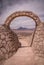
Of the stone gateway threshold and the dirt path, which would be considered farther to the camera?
the stone gateway threshold

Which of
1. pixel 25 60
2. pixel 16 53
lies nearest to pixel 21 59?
pixel 25 60

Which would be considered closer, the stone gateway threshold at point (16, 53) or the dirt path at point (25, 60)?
the dirt path at point (25, 60)

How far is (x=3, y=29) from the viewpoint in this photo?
9.34m

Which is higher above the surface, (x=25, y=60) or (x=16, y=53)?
(x=16, y=53)

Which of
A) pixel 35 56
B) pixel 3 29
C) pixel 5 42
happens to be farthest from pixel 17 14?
pixel 35 56

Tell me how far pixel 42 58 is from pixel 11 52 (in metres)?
1.91

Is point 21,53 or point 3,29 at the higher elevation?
point 3,29

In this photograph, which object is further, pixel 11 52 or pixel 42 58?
pixel 11 52

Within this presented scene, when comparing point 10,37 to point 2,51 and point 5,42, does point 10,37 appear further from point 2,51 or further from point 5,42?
point 2,51

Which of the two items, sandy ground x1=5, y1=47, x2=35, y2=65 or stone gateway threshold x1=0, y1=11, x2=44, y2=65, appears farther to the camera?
stone gateway threshold x1=0, y1=11, x2=44, y2=65

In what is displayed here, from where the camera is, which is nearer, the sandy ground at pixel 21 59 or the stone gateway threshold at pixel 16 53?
the sandy ground at pixel 21 59

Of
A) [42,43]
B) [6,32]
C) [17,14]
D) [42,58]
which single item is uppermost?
[17,14]

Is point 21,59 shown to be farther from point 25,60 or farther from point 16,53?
point 16,53

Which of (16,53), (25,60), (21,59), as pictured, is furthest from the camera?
(16,53)
